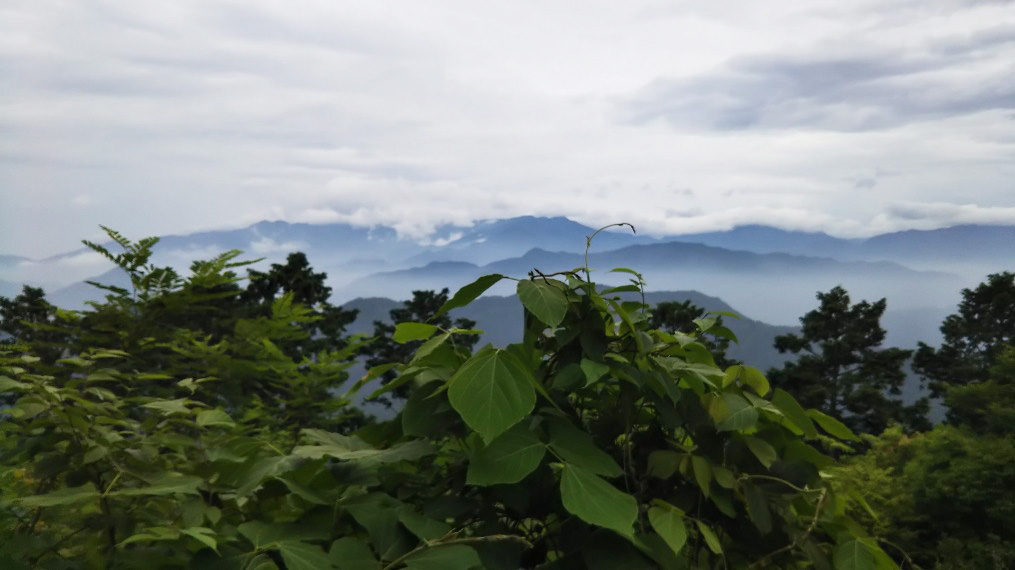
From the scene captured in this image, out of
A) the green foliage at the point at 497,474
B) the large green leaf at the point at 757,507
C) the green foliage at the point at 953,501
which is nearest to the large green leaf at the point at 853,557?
the green foliage at the point at 497,474

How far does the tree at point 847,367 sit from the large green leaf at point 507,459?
2973 cm

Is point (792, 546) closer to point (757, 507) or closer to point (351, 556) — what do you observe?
point (757, 507)

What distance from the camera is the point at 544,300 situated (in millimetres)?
973

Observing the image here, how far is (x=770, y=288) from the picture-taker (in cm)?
17288

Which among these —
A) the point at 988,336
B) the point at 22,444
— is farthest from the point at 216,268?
the point at 988,336

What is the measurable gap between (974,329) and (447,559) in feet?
124

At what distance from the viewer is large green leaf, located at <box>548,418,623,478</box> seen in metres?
0.93

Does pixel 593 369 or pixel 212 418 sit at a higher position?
pixel 593 369

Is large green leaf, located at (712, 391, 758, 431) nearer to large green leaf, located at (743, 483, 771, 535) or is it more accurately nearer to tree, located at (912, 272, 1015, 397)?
large green leaf, located at (743, 483, 771, 535)

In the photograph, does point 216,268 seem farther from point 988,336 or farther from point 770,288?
point 770,288

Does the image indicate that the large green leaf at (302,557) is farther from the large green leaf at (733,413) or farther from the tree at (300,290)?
the tree at (300,290)

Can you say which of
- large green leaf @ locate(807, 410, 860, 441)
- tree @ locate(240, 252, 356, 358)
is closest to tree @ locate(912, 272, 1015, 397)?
tree @ locate(240, 252, 356, 358)

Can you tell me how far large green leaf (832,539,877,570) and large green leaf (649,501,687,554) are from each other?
272 millimetres

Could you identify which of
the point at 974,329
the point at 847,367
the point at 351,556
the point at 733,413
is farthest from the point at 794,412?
the point at 974,329
